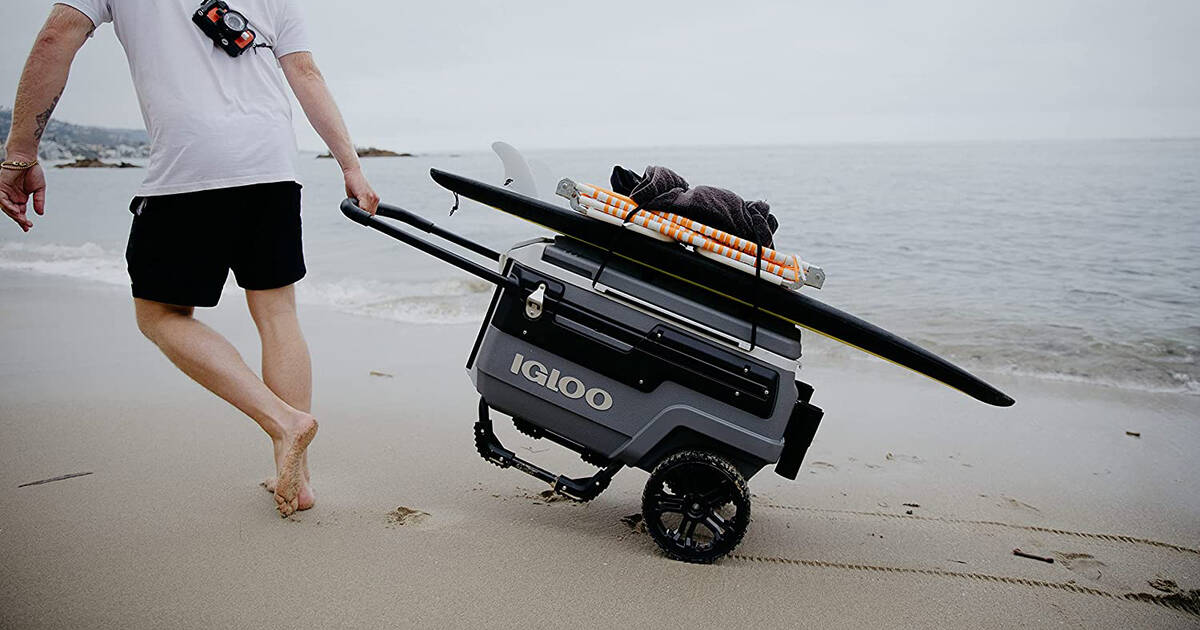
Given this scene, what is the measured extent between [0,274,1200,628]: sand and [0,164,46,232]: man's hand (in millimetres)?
859

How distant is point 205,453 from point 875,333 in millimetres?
2263

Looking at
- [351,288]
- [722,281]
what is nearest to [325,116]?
[722,281]

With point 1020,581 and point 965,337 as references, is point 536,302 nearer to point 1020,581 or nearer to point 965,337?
point 1020,581

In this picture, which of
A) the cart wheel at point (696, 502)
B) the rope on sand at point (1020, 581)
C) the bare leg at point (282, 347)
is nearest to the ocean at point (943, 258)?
the bare leg at point (282, 347)

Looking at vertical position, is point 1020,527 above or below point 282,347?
below

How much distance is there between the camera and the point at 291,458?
7.08 feet

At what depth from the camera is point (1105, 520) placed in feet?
8.94

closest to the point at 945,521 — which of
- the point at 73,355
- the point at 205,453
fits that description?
the point at 205,453

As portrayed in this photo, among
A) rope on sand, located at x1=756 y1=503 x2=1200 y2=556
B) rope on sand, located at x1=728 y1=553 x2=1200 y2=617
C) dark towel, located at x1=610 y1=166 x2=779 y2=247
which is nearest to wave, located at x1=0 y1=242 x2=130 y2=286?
dark towel, located at x1=610 y1=166 x2=779 y2=247

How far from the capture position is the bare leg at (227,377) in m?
2.16

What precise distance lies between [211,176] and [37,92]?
0.42 m

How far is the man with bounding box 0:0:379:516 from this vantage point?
202 cm

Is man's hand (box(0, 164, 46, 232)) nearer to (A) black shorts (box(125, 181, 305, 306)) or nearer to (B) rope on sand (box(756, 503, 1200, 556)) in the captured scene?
(A) black shorts (box(125, 181, 305, 306))

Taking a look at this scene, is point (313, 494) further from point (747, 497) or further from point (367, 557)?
point (747, 497)
